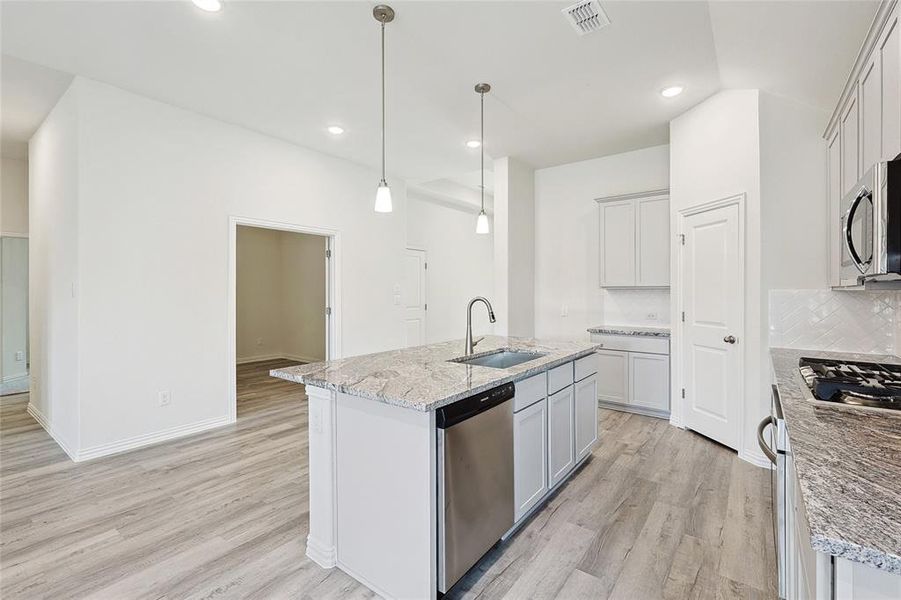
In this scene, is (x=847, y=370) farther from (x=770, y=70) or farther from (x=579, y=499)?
(x=770, y=70)

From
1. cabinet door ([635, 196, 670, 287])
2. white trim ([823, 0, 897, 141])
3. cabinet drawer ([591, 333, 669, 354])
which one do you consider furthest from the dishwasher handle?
cabinet door ([635, 196, 670, 287])

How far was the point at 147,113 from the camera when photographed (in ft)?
11.3

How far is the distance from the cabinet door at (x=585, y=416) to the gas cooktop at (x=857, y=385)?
124cm

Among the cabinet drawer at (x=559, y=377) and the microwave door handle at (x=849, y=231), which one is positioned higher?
the microwave door handle at (x=849, y=231)

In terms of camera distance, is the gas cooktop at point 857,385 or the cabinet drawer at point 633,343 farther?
the cabinet drawer at point 633,343

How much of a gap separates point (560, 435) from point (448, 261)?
5325 mm

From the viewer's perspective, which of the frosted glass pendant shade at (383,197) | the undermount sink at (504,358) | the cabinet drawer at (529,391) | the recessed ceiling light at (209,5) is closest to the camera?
the cabinet drawer at (529,391)

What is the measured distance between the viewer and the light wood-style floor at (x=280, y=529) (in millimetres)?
1850

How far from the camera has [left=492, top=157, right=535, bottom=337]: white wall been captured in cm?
489

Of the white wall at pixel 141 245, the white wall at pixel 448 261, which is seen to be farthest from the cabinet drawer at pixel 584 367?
the white wall at pixel 448 261

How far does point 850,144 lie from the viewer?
2.17m

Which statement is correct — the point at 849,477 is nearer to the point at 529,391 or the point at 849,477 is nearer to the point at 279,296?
the point at 529,391

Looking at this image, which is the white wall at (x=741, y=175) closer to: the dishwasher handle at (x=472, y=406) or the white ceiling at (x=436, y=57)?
the white ceiling at (x=436, y=57)

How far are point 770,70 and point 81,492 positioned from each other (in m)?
5.33
